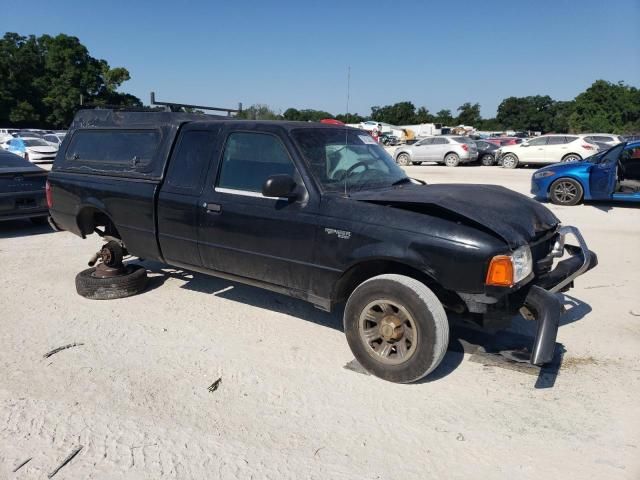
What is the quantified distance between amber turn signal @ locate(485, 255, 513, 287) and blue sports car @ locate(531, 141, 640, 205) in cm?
936

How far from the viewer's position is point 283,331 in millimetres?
4535

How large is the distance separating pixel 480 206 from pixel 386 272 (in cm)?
84

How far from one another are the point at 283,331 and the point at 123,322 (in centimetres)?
152

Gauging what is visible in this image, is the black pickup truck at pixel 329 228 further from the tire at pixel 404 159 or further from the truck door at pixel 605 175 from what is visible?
the tire at pixel 404 159

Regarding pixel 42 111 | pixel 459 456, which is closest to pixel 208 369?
pixel 459 456

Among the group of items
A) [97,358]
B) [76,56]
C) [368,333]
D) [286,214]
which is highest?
[76,56]

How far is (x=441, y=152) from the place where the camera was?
25094 mm

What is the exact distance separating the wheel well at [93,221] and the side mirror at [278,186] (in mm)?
2602

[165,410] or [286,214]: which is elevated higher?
[286,214]

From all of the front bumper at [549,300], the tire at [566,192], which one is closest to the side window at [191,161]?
the front bumper at [549,300]

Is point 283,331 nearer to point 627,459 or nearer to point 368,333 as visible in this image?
point 368,333

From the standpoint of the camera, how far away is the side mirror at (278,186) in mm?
3701

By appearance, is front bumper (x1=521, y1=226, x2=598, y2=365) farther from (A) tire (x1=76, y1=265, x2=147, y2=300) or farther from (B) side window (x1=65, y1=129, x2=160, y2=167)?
(A) tire (x1=76, y1=265, x2=147, y2=300)

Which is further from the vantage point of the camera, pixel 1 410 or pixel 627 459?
pixel 1 410
